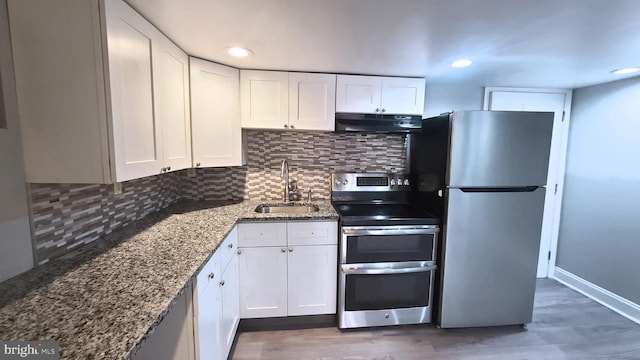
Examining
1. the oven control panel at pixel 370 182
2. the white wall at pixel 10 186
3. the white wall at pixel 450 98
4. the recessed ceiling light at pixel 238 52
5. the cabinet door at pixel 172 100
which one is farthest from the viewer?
the white wall at pixel 450 98

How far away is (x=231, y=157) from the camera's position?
84.4 inches

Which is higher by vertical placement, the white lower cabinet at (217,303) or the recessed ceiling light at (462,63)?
the recessed ceiling light at (462,63)

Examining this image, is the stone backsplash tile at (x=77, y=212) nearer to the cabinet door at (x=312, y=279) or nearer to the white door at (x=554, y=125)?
the cabinet door at (x=312, y=279)

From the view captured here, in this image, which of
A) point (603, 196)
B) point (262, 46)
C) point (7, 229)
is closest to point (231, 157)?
point (262, 46)

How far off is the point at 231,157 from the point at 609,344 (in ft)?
10.9

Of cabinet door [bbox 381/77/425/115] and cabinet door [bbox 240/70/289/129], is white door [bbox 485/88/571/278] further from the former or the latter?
cabinet door [bbox 240/70/289/129]

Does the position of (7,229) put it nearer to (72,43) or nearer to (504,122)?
(72,43)

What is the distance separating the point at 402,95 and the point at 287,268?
5.88 feet

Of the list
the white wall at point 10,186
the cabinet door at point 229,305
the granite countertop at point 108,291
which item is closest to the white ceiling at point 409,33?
the white wall at point 10,186

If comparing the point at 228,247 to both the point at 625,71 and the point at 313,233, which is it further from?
the point at 625,71

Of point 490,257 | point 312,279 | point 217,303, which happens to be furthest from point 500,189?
point 217,303

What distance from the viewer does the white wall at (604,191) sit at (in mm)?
2250

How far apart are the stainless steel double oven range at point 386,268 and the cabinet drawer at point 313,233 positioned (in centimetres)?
9

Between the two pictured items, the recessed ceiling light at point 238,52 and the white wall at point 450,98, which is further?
the white wall at point 450,98
